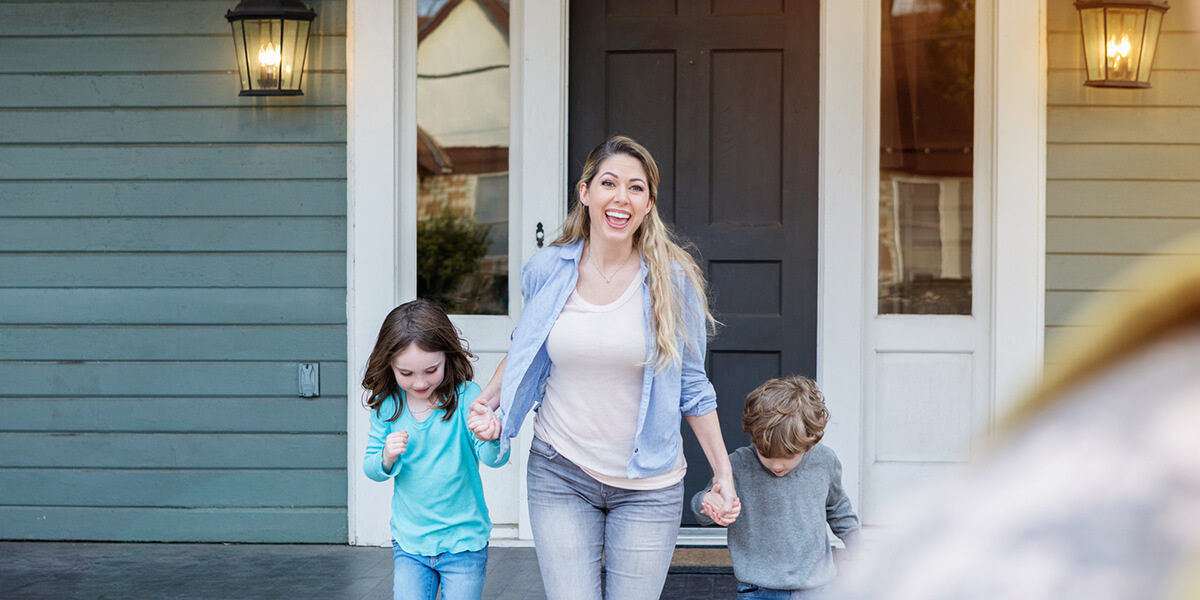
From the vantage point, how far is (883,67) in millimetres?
4590

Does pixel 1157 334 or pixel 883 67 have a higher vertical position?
pixel 883 67

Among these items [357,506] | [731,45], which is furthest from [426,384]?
[731,45]

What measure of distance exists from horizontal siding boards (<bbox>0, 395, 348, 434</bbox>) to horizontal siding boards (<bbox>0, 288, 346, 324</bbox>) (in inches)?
13.2

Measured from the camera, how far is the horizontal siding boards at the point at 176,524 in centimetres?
466

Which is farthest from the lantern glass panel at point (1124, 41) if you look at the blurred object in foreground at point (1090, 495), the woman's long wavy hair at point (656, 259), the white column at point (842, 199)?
the blurred object in foreground at point (1090, 495)

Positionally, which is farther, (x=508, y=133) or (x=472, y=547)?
(x=508, y=133)

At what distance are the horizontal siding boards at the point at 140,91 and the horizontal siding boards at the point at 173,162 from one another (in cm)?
18

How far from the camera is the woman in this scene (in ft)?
7.97

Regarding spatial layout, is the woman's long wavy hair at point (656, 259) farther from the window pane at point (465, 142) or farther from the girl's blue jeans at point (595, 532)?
the window pane at point (465, 142)

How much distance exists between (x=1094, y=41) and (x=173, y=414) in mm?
4098

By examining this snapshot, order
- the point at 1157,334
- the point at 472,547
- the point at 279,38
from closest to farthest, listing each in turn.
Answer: the point at 1157,334, the point at 472,547, the point at 279,38

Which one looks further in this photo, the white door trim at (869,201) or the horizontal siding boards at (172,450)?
the horizontal siding boards at (172,450)

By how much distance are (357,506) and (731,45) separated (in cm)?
249

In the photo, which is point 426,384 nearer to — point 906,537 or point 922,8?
point 906,537
